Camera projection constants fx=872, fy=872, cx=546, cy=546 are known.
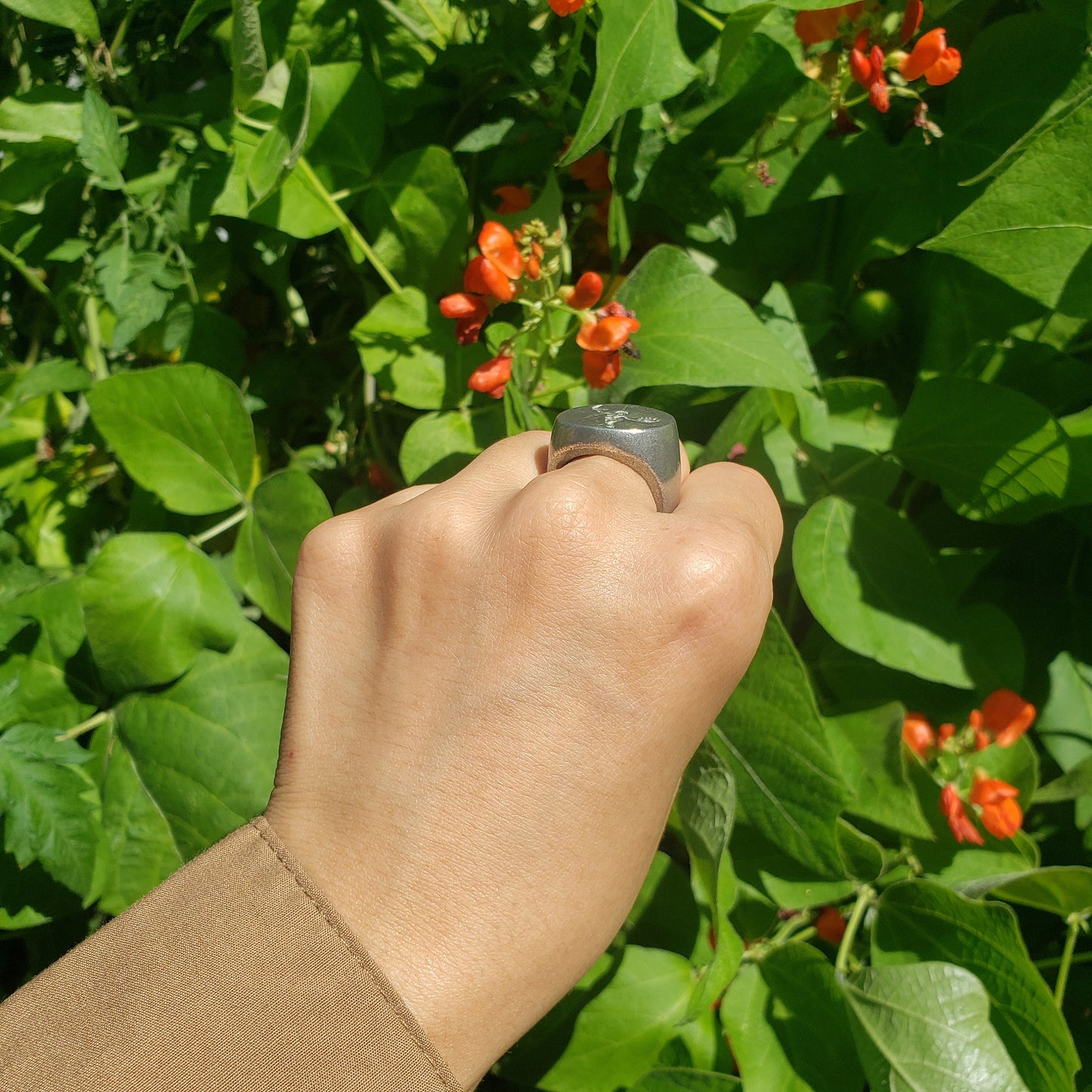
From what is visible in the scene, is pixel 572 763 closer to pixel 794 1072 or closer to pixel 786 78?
pixel 794 1072

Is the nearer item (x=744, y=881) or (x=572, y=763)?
(x=572, y=763)

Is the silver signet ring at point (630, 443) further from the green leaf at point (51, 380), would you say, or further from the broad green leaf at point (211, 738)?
the green leaf at point (51, 380)

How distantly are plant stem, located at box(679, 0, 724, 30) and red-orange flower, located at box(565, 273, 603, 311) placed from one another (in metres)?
0.26

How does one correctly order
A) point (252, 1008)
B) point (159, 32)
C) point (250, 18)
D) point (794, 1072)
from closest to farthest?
1. point (252, 1008)
2. point (250, 18)
3. point (794, 1072)
4. point (159, 32)

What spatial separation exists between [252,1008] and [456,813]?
14 cm

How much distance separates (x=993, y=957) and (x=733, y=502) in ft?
2.03

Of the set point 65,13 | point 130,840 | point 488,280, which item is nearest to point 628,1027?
point 130,840

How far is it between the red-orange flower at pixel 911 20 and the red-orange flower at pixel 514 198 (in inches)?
16.0

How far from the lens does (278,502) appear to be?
3.18 feet

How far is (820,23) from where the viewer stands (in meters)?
0.87

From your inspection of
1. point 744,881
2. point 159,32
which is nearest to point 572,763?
point 744,881

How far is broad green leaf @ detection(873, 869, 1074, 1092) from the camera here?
844 mm

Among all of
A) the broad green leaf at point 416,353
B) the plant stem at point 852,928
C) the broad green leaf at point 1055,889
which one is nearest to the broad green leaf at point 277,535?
the broad green leaf at point 416,353

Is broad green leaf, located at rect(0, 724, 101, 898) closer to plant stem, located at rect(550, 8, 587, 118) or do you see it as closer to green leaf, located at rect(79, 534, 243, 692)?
green leaf, located at rect(79, 534, 243, 692)
